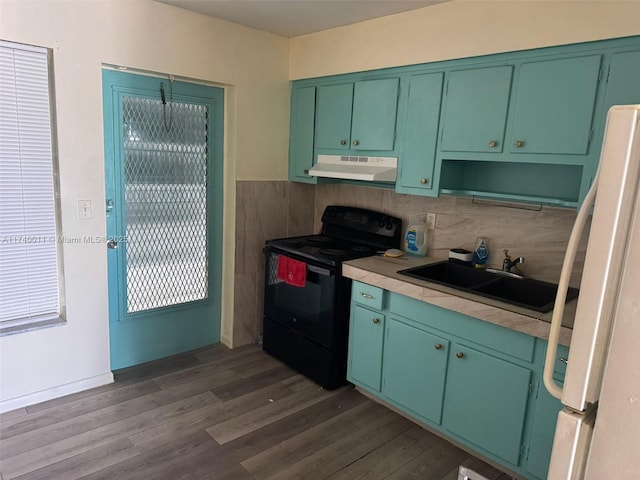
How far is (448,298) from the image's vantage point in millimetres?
2303

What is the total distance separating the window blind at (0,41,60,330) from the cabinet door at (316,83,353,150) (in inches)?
70.3

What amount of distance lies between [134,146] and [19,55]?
79 centimetres

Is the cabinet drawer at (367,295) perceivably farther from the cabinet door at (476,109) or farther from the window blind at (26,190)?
the window blind at (26,190)

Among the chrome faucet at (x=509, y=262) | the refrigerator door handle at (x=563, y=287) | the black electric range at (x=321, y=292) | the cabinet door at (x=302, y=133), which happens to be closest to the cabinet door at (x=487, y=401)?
the chrome faucet at (x=509, y=262)

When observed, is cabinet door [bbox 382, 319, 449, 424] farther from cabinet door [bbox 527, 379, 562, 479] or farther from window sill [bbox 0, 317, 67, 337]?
window sill [bbox 0, 317, 67, 337]

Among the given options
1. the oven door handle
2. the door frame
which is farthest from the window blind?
the oven door handle

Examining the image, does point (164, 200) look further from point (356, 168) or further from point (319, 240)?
point (356, 168)

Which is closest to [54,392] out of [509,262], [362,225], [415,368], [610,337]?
[415,368]

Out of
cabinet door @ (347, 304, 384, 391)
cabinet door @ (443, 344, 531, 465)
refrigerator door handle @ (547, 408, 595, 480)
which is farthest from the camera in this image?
cabinet door @ (347, 304, 384, 391)

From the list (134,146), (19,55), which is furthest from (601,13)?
(19,55)

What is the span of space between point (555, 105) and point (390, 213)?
4.72 ft

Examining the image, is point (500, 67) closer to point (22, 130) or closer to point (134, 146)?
point (134, 146)

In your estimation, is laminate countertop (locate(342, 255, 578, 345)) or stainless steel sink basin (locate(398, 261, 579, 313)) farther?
stainless steel sink basin (locate(398, 261, 579, 313))

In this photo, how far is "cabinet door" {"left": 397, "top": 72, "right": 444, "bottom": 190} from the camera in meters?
2.66
